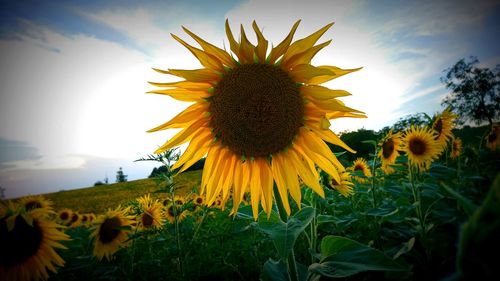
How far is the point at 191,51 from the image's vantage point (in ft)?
5.66

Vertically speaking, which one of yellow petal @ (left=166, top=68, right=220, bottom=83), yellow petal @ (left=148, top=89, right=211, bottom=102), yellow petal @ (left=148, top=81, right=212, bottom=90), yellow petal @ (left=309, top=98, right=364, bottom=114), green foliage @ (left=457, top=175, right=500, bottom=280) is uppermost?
yellow petal @ (left=166, top=68, right=220, bottom=83)

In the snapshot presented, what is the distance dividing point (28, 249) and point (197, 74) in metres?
2.47

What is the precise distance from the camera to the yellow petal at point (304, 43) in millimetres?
1577

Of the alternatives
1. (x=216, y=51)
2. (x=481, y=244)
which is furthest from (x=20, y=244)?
(x=481, y=244)

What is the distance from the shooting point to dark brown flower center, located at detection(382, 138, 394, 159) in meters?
4.54

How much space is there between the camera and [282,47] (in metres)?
1.67

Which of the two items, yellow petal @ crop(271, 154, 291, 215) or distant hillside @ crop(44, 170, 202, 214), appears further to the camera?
distant hillside @ crop(44, 170, 202, 214)

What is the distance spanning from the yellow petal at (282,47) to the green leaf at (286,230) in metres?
1.19

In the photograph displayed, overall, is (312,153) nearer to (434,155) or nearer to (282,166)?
(282,166)

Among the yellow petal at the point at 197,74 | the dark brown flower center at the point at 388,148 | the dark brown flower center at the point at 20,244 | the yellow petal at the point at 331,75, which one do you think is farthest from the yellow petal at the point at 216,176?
the dark brown flower center at the point at 388,148

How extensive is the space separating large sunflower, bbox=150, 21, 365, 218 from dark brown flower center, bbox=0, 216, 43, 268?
68.5 inches

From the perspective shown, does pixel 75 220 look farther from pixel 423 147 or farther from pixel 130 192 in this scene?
pixel 423 147

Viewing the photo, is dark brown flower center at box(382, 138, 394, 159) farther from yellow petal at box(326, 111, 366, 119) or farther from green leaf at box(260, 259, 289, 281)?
green leaf at box(260, 259, 289, 281)

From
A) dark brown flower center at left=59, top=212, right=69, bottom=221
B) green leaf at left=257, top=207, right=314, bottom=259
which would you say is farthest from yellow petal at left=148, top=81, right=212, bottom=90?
dark brown flower center at left=59, top=212, right=69, bottom=221
